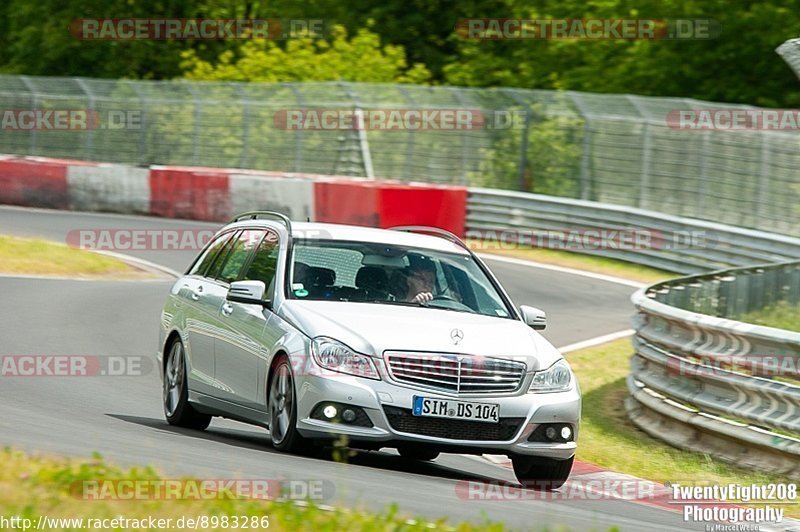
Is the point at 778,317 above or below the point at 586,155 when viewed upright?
above

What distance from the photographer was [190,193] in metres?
31.8

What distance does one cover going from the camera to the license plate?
948 centimetres

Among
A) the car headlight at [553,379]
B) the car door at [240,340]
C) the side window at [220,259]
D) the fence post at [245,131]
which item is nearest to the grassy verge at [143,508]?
the car headlight at [553,379]

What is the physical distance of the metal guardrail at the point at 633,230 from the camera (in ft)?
81.7

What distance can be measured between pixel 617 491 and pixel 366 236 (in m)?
2.36

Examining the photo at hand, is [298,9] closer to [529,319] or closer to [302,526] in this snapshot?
[529,319]

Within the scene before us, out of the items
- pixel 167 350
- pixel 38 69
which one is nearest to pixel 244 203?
pixel 167 350

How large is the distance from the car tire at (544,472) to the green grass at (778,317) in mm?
5086

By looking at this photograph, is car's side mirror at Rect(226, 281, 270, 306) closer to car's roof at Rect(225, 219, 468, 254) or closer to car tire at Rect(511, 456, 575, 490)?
car's roof at Rect(225, 219, 468, 254)

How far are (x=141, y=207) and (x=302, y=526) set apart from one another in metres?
26.5

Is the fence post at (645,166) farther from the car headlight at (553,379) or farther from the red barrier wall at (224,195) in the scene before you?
the car headlight at (553,379)

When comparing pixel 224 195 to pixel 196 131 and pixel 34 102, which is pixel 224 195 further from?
pixel 34 102

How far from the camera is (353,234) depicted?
429 inches

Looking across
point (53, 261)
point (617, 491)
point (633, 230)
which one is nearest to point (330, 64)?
point (633, 230)
